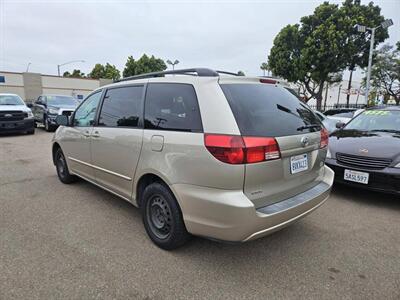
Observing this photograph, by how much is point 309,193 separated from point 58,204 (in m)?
3.38

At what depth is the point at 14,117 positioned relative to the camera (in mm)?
10406

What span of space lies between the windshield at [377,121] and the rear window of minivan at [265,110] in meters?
2.93

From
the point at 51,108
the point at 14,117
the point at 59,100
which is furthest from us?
the point at 59,100

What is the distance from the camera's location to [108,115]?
348 cm

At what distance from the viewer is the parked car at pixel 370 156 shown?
378 cm

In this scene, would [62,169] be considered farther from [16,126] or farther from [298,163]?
[16,126]

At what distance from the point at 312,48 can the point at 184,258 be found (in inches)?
904

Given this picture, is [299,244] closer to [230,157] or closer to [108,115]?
[230,157]

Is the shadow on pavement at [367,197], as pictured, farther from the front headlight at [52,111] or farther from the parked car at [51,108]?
the front headlight at [52,111]

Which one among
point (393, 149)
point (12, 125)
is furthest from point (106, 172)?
point (12, 125)

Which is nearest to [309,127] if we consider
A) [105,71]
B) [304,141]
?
[304,141]

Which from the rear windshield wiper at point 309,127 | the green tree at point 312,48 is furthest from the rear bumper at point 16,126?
the green tree at point 312,48

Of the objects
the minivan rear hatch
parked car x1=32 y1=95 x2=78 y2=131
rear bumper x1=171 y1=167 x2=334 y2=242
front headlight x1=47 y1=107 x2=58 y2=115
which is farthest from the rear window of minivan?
front headlight x1=47 y1=107 x2=58 y2=115

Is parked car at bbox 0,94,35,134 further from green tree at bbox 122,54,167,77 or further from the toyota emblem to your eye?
green tree at bbox 122,54,167,77
